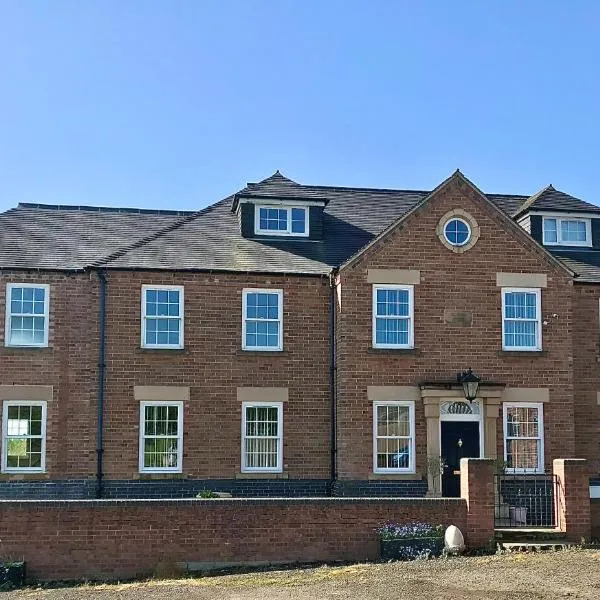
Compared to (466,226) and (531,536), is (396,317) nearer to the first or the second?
(466,226)

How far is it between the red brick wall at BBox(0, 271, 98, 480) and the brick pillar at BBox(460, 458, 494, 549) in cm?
963

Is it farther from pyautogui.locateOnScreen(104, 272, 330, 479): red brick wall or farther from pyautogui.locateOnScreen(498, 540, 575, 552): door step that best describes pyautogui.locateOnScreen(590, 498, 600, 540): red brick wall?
pyautogui.locateOnScreen(104, 272, 330, 479): red brick wall

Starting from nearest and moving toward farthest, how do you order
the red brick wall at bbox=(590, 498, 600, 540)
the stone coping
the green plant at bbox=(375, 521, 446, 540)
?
the stone coping < the green plant at bbox=(375, 521, 446, 540) < the red brick wall at bbox=(590, 498, 600, 540)

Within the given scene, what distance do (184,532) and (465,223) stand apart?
36.6ft

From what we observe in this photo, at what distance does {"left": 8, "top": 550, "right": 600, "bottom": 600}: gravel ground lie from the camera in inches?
578

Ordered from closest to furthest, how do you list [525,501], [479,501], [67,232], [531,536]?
1. [479,501]
2. [531,536]
3. [525,501]
4. [67,232]

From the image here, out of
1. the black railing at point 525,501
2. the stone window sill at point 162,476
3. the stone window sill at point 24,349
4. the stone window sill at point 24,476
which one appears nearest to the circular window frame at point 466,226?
the black railing at point 525,501

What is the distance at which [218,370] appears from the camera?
23938mm

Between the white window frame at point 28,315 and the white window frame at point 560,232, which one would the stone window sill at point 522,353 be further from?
the white window frame at point 28,315

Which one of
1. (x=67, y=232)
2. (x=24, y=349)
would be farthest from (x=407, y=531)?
(x=67, y=232)

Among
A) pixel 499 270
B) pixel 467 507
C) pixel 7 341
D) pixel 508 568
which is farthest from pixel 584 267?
pixel 7 341

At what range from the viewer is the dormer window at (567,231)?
89.0 ft

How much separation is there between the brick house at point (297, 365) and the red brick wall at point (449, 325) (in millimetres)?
36

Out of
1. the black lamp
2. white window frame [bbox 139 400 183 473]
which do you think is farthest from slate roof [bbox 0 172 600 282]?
the black lamp
